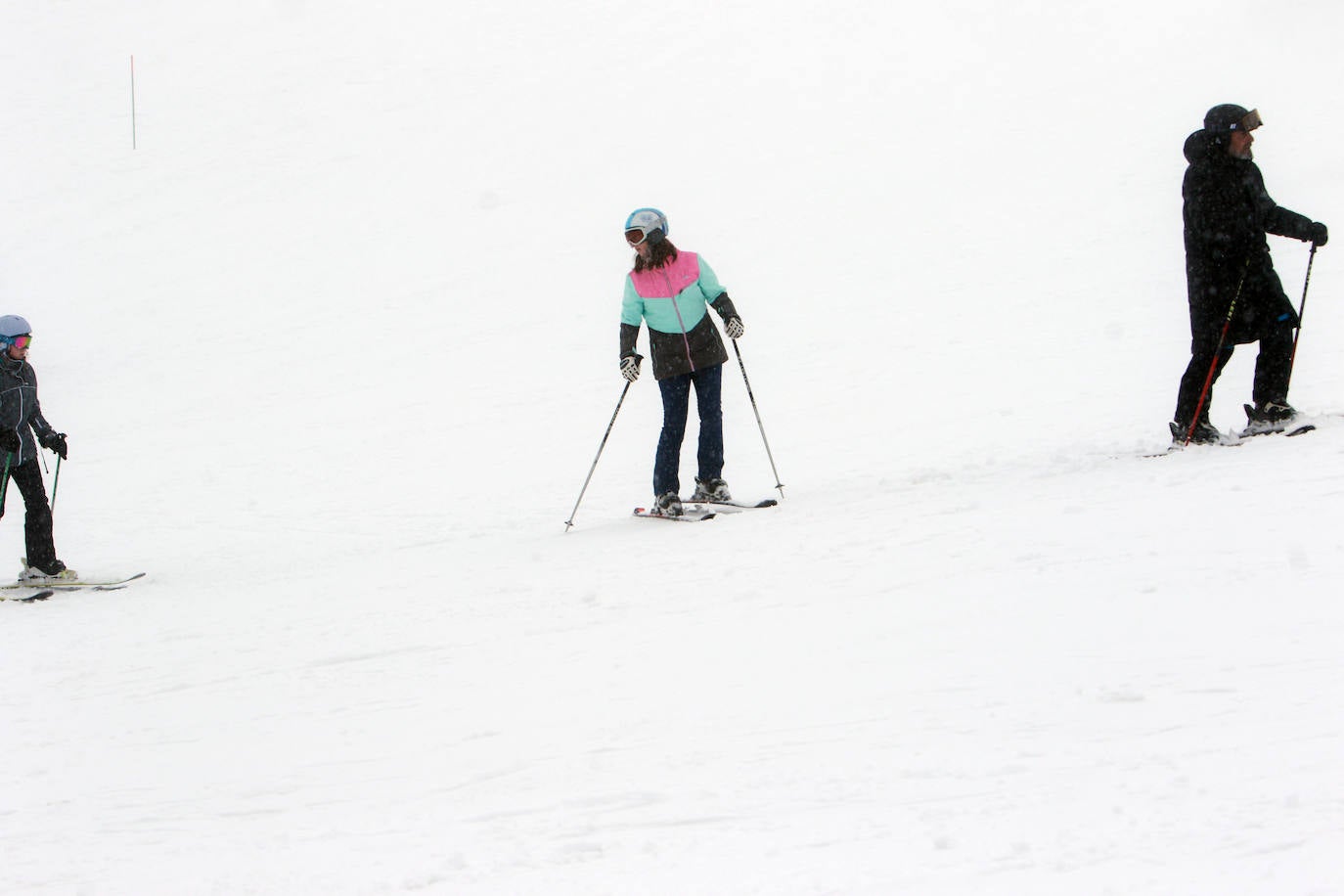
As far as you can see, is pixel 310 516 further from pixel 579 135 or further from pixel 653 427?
pixel 579 135

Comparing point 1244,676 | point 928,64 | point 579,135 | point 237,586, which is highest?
point 928,64

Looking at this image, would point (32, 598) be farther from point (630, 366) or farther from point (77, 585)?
point (630, 366)

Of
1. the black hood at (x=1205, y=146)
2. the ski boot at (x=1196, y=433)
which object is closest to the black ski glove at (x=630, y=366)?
the ski boot at (x=1196, y=433)

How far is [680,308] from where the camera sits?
6.82 meters

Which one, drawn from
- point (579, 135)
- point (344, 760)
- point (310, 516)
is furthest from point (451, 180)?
point (344, 760)

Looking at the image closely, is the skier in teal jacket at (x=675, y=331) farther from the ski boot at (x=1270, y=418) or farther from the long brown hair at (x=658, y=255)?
the ski boot at (x=1270, y=418)

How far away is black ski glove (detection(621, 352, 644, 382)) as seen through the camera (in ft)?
22.5

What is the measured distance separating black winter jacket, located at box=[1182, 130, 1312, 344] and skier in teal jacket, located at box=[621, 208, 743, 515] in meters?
2.47

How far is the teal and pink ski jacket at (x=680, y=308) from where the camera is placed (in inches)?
268

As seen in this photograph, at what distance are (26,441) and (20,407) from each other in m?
0.23

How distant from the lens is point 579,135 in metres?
23.4

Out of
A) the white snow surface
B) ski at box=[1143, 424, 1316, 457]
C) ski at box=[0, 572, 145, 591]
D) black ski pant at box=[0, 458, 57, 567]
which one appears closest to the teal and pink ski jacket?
the white snow surface

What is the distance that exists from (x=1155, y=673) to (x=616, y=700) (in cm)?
173

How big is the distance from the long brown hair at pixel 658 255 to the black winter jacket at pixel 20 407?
4.02 metres
